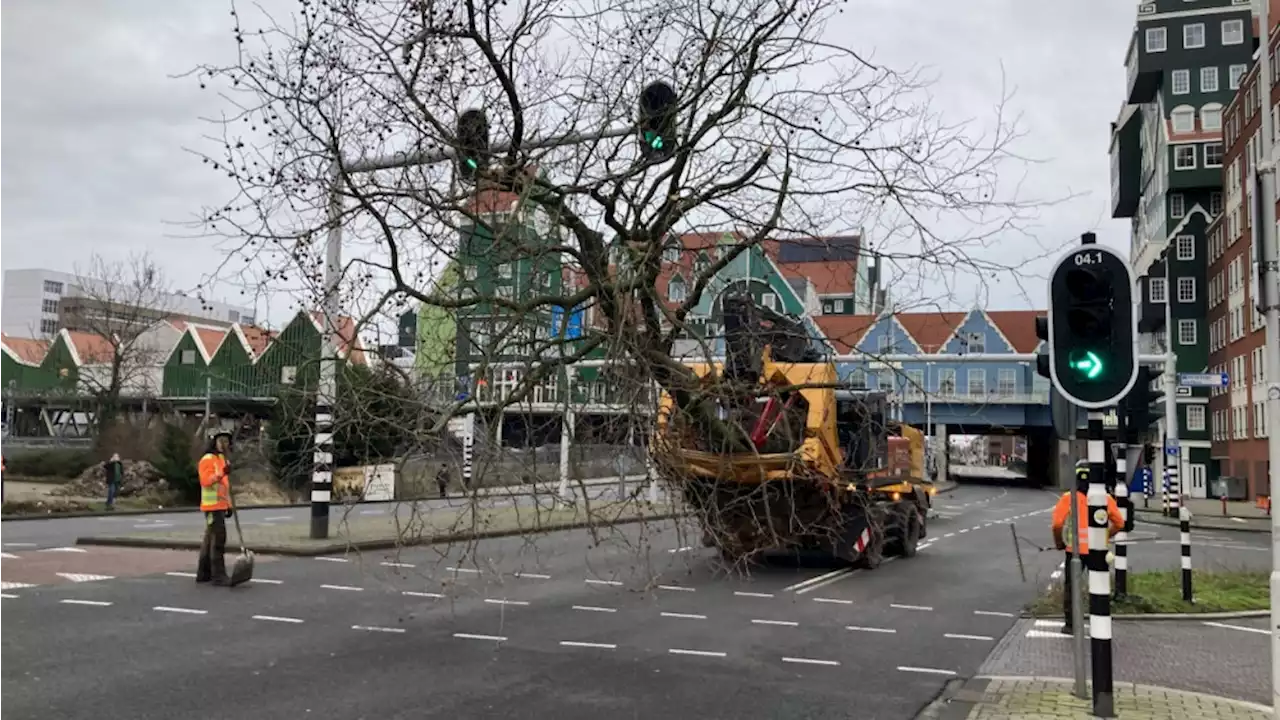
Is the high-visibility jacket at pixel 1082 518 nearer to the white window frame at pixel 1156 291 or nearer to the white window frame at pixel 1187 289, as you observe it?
the white window frame at pixel 1187 289

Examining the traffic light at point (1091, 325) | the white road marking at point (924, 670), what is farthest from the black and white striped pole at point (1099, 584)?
the white road marking at point (924, 670)

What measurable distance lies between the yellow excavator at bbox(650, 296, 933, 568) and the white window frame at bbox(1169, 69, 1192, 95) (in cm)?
5180

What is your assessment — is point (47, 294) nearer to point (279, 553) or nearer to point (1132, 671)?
point (279, 553)

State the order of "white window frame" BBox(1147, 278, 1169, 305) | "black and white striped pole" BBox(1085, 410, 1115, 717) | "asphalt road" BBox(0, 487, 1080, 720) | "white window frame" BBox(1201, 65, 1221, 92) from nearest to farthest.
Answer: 1. "black and white striped pole" BBox(1085, 410, 1115, 717)
2. "asphalt road" BBox(0, 487, 1080, 720)
3. "white window frame" BBox(1201, 65, 1221, 92)
4. "white window frame" BBox(1147, 278, 1169, 305)

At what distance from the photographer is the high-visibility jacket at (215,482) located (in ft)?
43.1

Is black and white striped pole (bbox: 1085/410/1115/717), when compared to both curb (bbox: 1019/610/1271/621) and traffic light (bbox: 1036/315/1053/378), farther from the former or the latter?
curb (bbox: 1019/610/1271/621)

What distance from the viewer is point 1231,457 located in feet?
177

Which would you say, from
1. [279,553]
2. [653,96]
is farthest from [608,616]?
[279,553]

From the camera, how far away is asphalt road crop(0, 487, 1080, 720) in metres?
7.33

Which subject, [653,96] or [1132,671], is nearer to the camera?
[653,96]

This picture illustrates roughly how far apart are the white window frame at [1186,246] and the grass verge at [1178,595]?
169 ft

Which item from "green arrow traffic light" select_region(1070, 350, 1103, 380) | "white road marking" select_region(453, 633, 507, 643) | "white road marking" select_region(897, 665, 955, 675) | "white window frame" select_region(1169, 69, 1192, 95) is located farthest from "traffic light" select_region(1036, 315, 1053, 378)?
"white window frame" select_region(1169, 69, 1192, 95)

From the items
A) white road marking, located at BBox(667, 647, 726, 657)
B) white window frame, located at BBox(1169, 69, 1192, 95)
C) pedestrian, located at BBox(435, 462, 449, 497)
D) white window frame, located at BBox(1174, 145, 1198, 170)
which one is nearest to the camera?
pedestrian, located at BBox(435, 462, 449, 497)

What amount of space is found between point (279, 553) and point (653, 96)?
38.8ft
